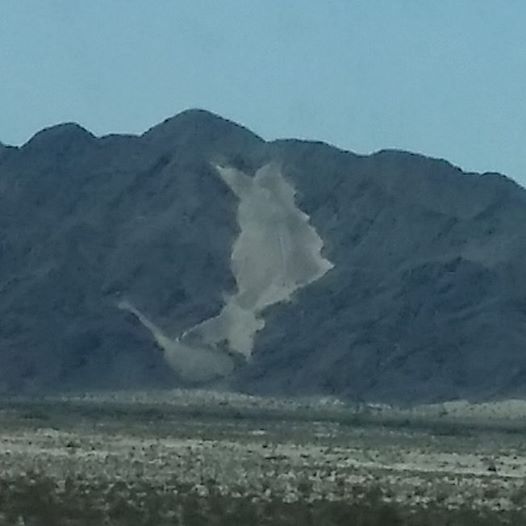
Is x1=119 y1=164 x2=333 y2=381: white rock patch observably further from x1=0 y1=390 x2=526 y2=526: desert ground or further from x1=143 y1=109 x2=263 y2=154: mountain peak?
x1=0 y1=390 x2=526 y2=526: desert ground

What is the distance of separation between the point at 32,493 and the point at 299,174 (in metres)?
93.1

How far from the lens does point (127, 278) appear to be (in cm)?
10838

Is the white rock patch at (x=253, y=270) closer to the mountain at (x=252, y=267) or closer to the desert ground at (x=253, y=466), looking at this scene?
the mountain at (x=252, y=267)

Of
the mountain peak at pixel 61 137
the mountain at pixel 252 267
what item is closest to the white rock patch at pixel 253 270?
the mountain at pixel 252 267

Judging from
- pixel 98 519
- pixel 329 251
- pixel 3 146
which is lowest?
pixel 98 519

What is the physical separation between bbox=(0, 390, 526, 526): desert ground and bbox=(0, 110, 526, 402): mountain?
39.2 feet

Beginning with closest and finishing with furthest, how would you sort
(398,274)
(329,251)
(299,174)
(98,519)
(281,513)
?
(98,519) → (281,513) → (398,274) → (329,251) → (299,174)

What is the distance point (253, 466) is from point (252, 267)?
69420 millimetres

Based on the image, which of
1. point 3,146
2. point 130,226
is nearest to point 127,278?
point 130,226

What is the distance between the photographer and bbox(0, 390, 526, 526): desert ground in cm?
2711

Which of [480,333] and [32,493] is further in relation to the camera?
[480,333]

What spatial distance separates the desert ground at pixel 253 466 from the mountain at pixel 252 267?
12.0 m

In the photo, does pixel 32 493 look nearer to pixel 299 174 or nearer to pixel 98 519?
pixel 98 519

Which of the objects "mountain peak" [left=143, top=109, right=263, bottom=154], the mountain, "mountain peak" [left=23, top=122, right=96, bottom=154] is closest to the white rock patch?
the mountain
